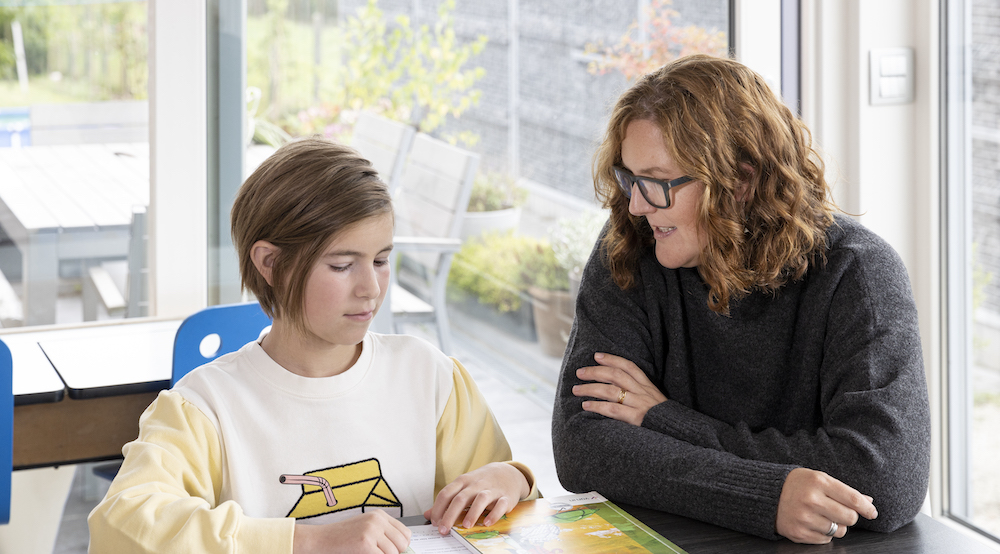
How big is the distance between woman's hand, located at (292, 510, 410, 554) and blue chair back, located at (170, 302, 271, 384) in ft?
2.55

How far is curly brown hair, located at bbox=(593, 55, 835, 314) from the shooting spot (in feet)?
4.43

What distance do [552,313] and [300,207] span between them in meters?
1.51

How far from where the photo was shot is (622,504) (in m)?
1.26

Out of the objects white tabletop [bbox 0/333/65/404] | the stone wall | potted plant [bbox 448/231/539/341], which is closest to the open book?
white tabletop [bbox 0/333/65/404]

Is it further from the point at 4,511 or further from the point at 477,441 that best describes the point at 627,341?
the point at 4,511

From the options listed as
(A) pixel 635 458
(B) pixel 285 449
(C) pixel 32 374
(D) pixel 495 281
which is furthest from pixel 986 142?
(C) pixel 32 374

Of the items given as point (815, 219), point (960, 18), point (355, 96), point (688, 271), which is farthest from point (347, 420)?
point (960, 18)

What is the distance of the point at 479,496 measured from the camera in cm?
116

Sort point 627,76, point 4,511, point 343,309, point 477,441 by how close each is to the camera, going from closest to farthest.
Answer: point 343,309, point 477,441, point 4,511, point 627,76

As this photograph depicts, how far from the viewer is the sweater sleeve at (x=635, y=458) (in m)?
1.16

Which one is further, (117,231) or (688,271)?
(117,231)

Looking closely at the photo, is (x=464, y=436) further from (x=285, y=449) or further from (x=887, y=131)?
(x=887, y=131)

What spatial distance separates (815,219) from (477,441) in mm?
603

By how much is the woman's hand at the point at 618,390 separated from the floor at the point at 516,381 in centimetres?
116
